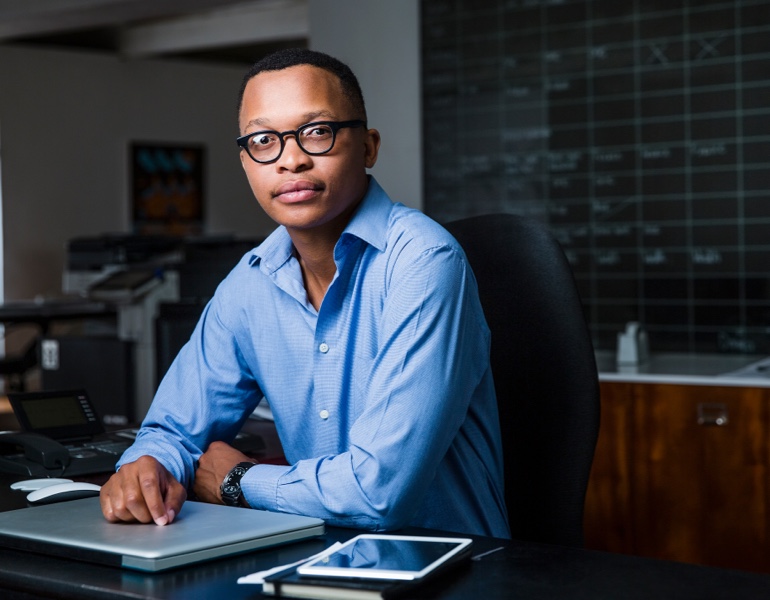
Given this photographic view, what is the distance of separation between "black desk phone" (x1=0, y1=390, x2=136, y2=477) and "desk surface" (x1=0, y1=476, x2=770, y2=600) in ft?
1.68

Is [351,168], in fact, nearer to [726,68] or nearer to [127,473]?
[127,473]

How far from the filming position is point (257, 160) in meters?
1.43

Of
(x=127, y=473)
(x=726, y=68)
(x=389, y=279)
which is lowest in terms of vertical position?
(x=127, y=473)

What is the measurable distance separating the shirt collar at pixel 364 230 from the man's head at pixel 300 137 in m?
0.03

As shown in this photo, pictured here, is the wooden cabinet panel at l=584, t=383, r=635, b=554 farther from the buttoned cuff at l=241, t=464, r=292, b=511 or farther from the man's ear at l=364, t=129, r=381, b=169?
the buttoned cuff at l=241, t=464, r=292, b=511

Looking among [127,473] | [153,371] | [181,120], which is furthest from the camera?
[181,120]

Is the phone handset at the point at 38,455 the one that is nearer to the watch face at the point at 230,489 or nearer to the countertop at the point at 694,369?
the watch face at the point at 230,489

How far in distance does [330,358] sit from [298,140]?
1.00ft

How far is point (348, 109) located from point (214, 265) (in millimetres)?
2205

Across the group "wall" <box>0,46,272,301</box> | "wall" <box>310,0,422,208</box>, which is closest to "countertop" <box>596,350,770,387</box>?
"wall" <box>310,0,422,208</box>

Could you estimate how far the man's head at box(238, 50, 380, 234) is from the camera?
4.64ft

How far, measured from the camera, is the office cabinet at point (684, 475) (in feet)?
9.71

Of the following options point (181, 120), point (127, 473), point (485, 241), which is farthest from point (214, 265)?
point (181, 120)

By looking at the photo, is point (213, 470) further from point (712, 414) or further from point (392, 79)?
point (392, 79)
